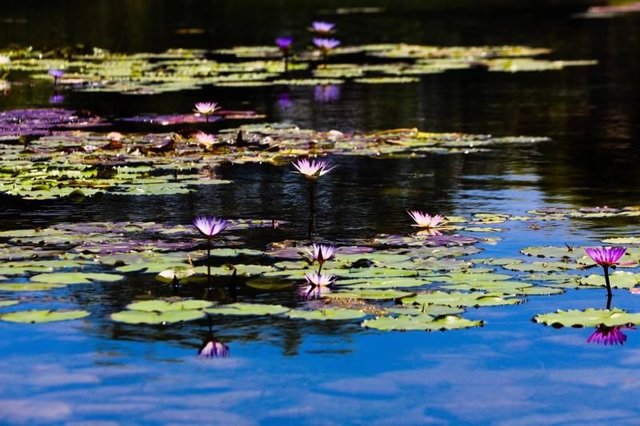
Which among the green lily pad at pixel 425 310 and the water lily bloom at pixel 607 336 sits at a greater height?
the green lily pad at pixel 425 310

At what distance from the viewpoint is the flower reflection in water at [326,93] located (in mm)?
12227

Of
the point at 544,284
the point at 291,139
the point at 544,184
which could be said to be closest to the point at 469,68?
the point at 291,139

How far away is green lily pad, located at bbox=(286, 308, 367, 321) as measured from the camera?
448cm

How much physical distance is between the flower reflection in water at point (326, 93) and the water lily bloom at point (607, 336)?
7.73 metres

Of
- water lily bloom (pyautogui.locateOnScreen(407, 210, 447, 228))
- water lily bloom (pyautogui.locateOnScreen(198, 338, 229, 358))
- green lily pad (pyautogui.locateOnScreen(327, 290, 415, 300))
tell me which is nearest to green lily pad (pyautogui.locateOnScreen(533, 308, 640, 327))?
green lily pad (pyautogui.locateOnScreen(327, 290, 415, 300))

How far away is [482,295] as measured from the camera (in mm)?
4805

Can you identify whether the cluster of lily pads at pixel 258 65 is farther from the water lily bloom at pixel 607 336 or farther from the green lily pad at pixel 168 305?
the water lily bloom at pixel 607 336

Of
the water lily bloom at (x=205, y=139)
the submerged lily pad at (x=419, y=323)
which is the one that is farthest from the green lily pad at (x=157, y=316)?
the water lily bloom at (x=205, y=139)

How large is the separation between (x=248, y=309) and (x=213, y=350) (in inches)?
13.4

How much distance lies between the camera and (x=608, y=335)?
14.4 feet

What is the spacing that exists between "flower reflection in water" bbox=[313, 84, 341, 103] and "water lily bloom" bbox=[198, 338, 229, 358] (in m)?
7.84

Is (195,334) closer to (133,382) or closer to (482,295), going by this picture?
(133,382)

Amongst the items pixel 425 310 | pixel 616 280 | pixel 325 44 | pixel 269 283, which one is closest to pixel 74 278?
pixel 269 283

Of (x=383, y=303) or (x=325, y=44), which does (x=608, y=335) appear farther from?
(x=325, y=44)
